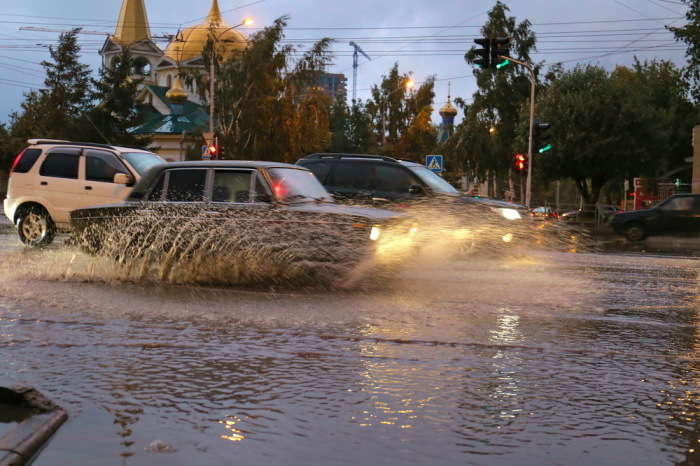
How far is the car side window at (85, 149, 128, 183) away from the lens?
17.6 meters

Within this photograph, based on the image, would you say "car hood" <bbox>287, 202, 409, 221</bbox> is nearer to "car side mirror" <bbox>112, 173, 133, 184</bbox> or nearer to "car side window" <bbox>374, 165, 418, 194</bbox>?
"car side window" <bbox>374, 165, 418, 194</bbox>

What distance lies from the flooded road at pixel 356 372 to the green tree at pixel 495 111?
54921 millimetres

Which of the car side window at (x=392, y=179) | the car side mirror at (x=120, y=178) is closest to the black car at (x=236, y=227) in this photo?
the car side mirror at (x=120, y=178)

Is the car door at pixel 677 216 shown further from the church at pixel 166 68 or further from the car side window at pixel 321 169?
the church at pixel 166 68

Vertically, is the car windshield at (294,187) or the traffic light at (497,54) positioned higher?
the traffic light at (497,54)

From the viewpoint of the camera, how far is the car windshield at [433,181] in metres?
17.2

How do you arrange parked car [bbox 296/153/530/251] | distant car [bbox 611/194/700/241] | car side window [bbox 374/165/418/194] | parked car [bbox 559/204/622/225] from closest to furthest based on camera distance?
parked car [bbox 296/153/530/251] < car side window [bbox 374/165/418/194] < distant car [bbox 611/194/700/241] < parked car [bbox 559/204/622/225]

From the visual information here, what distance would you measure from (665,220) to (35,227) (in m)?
18.7

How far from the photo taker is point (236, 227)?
10930 mm

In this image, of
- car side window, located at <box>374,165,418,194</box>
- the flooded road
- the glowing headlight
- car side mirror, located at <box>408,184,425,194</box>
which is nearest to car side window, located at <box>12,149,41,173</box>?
car side window, located at <box>374,165,418,194</box>

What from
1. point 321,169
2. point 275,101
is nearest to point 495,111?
point 275,101

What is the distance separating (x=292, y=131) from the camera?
5053 cm

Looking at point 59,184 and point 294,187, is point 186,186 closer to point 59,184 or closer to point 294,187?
point 294,187

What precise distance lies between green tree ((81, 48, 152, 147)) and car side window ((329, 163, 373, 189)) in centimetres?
5373
